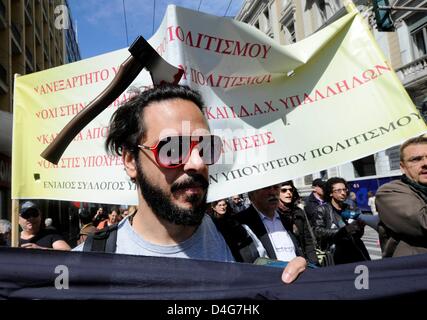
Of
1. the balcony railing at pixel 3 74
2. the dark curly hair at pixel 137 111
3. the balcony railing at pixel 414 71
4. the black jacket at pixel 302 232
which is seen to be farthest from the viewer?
the balcony railing at pixel 414 71

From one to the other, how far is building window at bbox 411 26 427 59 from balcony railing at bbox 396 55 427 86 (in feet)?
2.92

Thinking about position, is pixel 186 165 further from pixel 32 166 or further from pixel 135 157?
pixel 32 166

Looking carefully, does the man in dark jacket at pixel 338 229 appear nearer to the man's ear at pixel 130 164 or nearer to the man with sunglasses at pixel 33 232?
the man with sunglasses at pixel 33 232

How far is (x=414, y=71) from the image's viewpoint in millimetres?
16500

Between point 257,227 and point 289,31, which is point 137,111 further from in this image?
point 289,31

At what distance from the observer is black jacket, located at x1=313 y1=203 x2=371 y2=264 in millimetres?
3662

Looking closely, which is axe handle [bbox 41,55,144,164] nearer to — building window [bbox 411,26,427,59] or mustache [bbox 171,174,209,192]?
mustache [bbox 171,174,209,192]

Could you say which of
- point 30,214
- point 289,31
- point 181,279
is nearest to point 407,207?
point 181,279

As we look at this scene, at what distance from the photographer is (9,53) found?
1562cm

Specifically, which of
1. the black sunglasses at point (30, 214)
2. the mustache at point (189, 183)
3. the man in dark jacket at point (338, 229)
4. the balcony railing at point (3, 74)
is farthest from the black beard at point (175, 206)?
the balcony railing at point (3, 74)

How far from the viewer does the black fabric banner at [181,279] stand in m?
1.15

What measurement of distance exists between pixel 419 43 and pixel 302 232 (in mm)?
16434

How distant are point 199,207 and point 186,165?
147mm
